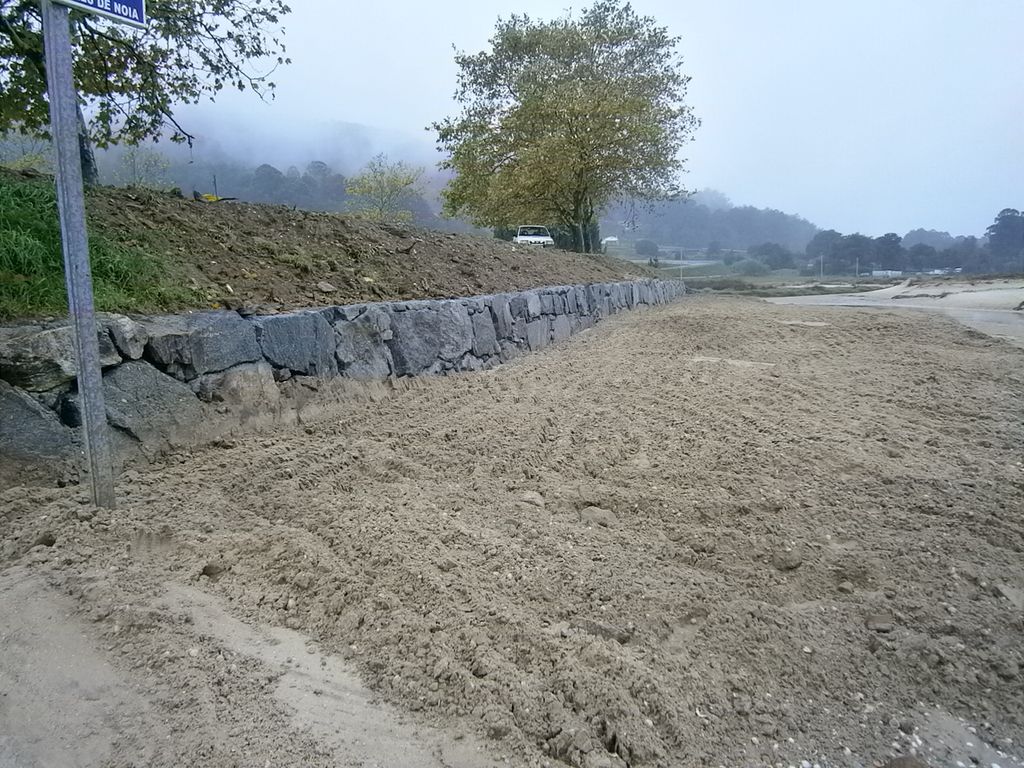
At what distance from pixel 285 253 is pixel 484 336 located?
2.03m

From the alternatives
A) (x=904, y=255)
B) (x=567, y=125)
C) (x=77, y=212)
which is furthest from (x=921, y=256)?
(x=77, y=212)

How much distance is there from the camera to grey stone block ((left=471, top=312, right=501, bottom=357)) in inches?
238

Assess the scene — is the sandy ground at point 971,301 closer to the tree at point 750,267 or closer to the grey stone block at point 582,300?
the tree at point 750,267

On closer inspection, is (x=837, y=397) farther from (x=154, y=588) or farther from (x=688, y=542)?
(x=154, y=588)

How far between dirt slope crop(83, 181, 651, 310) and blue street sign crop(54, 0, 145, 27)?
5.81 ft

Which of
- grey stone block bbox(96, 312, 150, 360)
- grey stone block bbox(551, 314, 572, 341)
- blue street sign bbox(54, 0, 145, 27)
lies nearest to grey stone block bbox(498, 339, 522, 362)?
grey stone block bbox(551, 314, 572, 341)

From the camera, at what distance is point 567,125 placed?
14.4 m

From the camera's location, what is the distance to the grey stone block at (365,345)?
4.49m

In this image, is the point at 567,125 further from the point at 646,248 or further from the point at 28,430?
the point at 28,430

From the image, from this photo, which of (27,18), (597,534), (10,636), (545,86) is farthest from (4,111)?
(545,86)

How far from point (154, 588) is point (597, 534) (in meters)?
1.71

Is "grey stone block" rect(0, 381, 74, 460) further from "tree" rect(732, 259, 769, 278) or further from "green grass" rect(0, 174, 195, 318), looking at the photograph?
"tree" rect(732, 259, 769, 278)

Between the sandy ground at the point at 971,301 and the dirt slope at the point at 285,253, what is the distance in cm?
657

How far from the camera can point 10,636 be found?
189 cm
